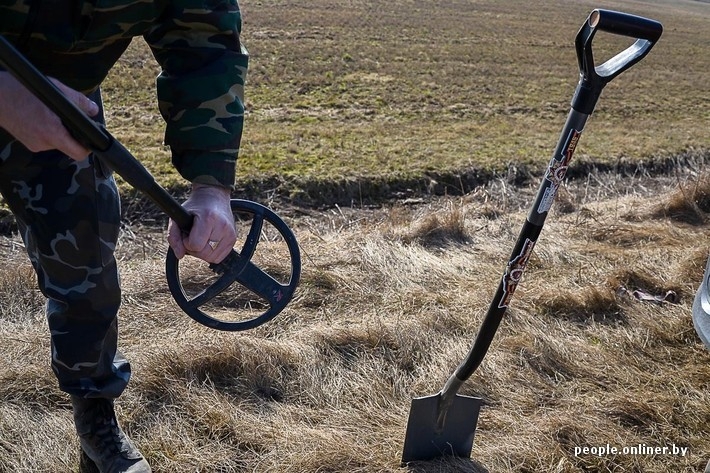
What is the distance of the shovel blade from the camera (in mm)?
2521

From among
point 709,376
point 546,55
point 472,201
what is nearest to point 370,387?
point 709,376

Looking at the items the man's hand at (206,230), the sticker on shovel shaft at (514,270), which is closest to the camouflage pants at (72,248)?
the man's hand at (206,230)

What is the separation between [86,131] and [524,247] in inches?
57.1

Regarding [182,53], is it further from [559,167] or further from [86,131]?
[559,167]

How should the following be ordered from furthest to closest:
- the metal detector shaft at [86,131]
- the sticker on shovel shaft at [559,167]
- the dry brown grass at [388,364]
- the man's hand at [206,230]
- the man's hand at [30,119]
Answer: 1. the dry brown grass at [388,364]
2. the sticker on shovel shaft at [559,167]
3. the man's hand at [206,230]
4. the man's hand at [30,119]
5. the metal detector shaft at [86,131]

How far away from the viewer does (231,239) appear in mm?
1734

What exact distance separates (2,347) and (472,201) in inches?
138

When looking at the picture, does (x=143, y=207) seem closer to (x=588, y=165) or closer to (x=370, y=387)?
(x=370, y=387)

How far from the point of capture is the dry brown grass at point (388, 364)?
8.23ft

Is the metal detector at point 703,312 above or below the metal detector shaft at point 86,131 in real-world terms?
below

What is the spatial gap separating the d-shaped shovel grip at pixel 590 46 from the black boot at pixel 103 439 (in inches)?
69.7

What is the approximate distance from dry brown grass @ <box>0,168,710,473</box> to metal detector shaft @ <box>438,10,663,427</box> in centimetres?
63

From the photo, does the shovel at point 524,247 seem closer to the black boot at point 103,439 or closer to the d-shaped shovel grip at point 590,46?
the d-shaped shovel grip at point 590,46

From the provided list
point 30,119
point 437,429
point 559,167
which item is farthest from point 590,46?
point 30,119
